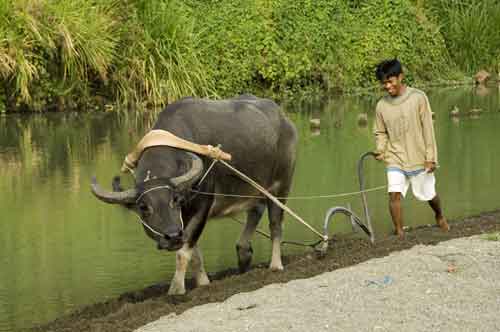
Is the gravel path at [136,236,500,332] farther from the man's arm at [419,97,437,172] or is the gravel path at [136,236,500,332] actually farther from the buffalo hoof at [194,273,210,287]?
the man's arm at [419,97,437,172]

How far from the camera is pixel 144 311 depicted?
8305 millimetres

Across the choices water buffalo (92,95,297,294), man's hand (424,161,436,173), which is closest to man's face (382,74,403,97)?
man's hand (424,161,436,173)

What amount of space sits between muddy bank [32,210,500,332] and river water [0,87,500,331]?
55 centimetres

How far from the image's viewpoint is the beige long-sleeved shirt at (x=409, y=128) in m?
10.7

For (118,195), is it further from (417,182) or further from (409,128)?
(417,182)

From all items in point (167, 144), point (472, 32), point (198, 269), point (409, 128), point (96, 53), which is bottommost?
point (198, 269)

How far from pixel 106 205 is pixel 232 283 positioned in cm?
573

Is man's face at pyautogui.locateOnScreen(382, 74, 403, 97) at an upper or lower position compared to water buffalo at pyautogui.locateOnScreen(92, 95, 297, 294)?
upper

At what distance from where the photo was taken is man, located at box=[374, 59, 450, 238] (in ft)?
35.2

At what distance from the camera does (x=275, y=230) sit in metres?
10.4

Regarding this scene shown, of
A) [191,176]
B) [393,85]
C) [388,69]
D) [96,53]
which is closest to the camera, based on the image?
[191,176]

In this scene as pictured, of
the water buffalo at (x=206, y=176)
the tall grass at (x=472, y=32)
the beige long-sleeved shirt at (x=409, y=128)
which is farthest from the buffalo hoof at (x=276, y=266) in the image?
the tall grass at (x=472, y=32)

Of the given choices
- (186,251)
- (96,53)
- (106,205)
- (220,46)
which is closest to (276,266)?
(186,251)

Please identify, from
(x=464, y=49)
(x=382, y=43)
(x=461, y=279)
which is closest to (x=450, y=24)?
(x=464, y=49)
